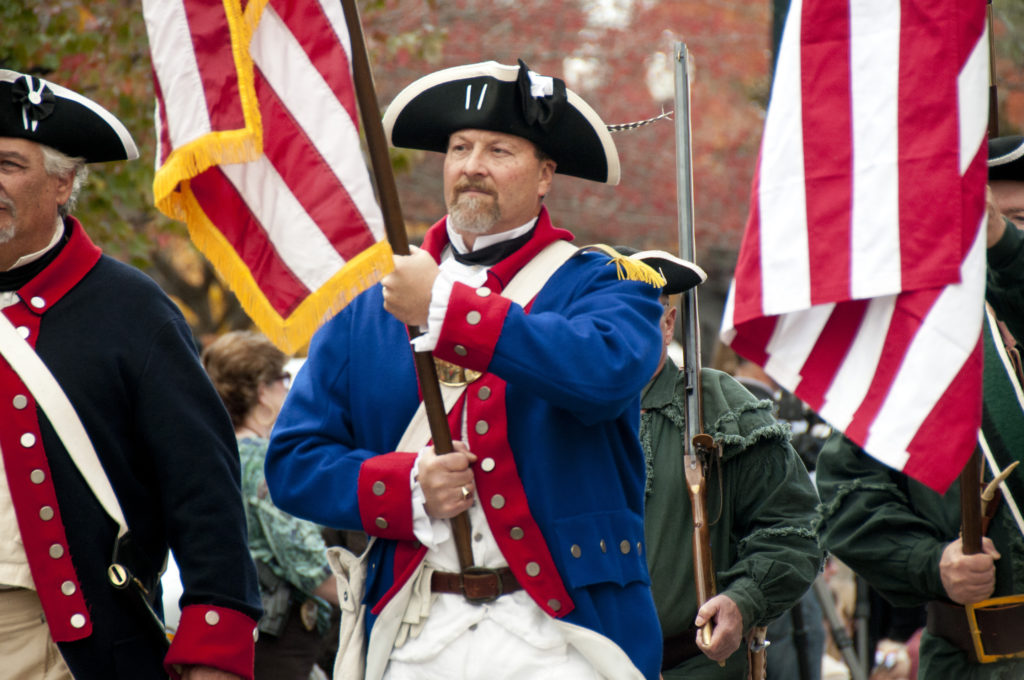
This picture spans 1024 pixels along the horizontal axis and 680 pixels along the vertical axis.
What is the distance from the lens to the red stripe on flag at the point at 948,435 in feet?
10.9

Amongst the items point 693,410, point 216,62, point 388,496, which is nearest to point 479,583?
point 388,496

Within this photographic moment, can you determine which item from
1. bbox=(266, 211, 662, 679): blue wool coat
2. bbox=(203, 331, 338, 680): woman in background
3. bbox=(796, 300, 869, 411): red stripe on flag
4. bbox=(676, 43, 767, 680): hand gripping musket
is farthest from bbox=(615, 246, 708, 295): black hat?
bbox=(203, 331, 338, 680): woman in background

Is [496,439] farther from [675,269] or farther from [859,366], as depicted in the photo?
[675,269]

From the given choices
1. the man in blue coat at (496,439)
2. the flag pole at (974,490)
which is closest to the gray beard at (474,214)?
the man in blue coat at (496,439)

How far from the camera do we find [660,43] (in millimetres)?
15344

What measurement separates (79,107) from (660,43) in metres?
11.8

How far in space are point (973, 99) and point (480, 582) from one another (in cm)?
167

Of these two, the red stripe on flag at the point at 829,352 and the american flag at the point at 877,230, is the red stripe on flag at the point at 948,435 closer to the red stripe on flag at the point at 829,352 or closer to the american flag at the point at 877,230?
the american flag at the point at 877,230

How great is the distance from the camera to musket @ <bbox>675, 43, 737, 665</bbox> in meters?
4.84

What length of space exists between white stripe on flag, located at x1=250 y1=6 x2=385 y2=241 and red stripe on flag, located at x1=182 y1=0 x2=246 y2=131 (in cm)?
9

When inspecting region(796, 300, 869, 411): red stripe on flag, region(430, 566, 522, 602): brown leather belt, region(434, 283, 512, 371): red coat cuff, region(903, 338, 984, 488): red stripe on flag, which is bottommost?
region(430, 566, 522, 602): brown leather belt

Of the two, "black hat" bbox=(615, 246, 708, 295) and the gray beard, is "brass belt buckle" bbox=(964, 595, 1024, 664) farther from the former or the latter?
the gray beard

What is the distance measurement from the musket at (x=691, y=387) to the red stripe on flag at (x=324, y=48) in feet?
5.41

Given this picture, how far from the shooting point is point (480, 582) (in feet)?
12.0
